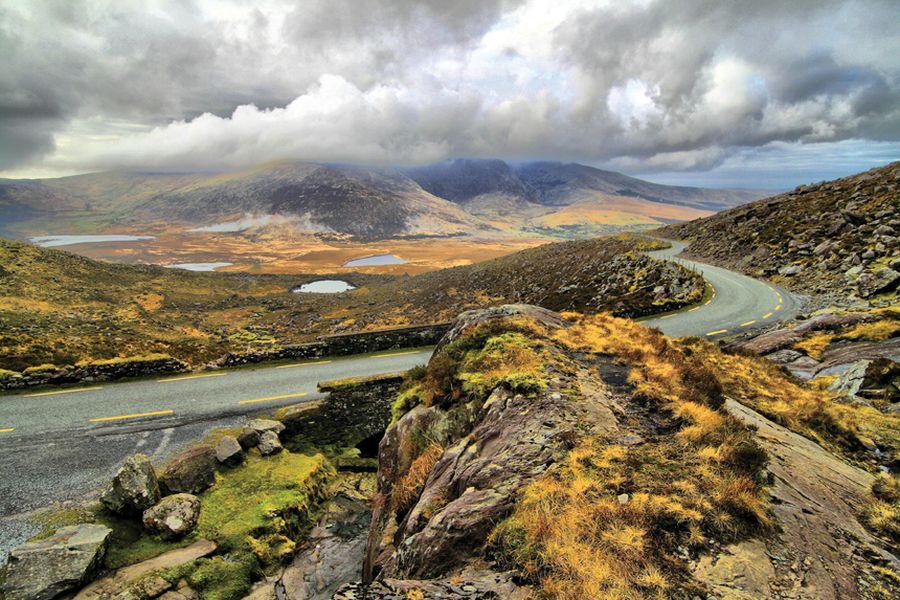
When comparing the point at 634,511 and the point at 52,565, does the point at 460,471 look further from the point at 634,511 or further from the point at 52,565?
the point at 52,565

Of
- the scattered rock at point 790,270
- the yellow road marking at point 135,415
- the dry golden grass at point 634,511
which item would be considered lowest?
the yellow road marking at point 135,415

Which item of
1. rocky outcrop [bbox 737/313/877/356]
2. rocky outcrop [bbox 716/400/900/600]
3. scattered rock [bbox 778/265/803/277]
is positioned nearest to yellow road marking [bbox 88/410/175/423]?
rocky outcrop [bbox 716/400/900/600]

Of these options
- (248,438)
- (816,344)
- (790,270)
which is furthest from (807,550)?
(790,270)

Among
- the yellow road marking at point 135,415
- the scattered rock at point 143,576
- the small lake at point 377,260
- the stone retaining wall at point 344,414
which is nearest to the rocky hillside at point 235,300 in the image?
the yellow road marking at point 135,415

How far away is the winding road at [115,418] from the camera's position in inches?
351

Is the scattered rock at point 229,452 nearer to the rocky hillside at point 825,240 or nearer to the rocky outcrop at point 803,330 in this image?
the rocky outcrop at point 803,330

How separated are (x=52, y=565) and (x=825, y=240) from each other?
4473cm

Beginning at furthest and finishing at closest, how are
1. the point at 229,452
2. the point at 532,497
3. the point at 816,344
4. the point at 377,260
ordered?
the point at 377,260, the point at 816,344, the point at 229,452, the point at 532,497

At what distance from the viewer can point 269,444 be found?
1091 cm

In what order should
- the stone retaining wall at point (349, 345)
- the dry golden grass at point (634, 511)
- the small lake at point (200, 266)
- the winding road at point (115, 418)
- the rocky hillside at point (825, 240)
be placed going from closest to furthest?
the dry golden grass at point (634, 511) → the winding road at point (115, 418) → the stone retaining wall at point (349, 345) → the rocky hillside at point (825, 240) → the small lake at point (200, 266)

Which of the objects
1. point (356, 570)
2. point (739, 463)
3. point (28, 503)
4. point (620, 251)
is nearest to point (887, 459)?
point (739, 463)

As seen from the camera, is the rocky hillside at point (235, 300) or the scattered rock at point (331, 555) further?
the rocky hillside at point (235, 300)

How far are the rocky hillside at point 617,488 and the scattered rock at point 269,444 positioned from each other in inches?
143

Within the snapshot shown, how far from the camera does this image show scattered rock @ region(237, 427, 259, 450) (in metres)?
10.8
